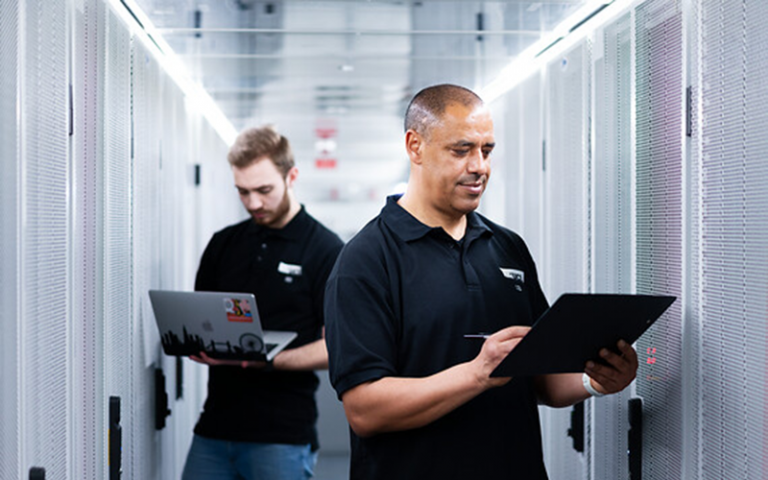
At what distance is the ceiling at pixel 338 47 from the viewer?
225 cm

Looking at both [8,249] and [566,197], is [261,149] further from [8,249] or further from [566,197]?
[8,249]

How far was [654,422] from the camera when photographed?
5.52ft

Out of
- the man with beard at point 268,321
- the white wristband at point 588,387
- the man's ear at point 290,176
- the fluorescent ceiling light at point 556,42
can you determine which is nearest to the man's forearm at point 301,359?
the man with beard at point 268,321

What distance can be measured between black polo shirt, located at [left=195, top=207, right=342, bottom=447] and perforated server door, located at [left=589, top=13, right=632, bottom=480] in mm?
1029

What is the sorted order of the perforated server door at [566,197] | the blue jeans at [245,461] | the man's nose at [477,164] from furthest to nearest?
the blue jeans at [245,461] < the perforated server door at [566,197] < the man's nose at [477,164]

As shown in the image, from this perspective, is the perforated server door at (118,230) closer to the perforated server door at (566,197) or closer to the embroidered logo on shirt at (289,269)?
the embroidered logo on shirt at (289,269)

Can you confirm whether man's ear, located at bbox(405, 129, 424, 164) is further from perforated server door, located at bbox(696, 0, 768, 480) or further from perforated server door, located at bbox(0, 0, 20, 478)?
perforated server door, located at bbox(0, 0, 20, 478)

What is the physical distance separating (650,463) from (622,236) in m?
0.56

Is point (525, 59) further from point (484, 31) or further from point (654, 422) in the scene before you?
point (654, 422)

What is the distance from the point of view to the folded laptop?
1293 mm

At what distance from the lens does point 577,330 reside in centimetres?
138

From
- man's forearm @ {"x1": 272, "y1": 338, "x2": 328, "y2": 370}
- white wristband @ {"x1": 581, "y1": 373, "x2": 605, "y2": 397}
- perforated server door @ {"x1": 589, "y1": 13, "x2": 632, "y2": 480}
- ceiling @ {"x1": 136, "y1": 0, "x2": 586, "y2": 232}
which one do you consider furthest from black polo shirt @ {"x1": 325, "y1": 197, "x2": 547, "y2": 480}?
ceiling @ {"x1": 136, "y1": 0, "x2": 586, "y2": 232}

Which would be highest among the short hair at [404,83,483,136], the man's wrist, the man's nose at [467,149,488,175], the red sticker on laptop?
the short hair at [404,83,483,136]

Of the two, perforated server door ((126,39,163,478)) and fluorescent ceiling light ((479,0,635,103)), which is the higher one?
fluorescent ceiling light ((479,0,635,103))
